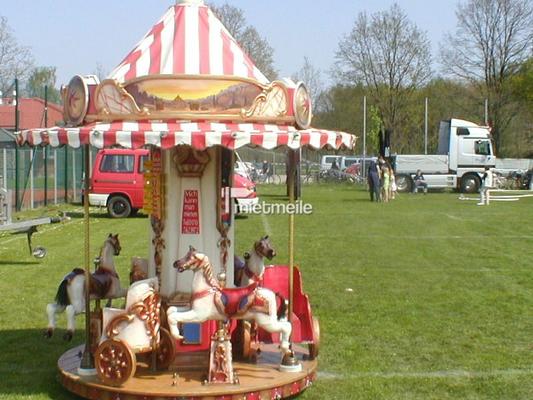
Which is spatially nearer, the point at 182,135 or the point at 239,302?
the point at 182,135

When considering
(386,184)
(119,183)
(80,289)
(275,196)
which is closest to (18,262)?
(80,289)

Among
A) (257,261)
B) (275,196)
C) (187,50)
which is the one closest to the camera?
(187,50)

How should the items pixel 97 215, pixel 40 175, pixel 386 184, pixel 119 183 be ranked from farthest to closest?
1. pixel 386 184
2. pixel 40 175
3. pixel 97 215
4. pixel 119 183

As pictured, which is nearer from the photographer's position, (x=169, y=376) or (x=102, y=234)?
(x=169, y=376)

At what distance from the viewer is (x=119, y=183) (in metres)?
25.5

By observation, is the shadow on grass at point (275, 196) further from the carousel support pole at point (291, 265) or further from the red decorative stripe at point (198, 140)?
the red decorative stripe at point (198, 140)

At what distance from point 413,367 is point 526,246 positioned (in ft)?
34.7

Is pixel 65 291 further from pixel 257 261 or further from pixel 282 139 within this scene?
pixel 282 139

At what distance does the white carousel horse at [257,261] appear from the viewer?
8.12 m

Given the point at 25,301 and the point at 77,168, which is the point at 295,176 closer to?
the point at 25,301

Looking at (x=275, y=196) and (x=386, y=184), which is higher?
(x=386, y=184)

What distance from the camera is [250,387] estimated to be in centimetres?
700

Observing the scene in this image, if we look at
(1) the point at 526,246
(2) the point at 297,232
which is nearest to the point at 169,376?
(1) the point at 526,246

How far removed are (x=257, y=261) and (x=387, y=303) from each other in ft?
13.3
